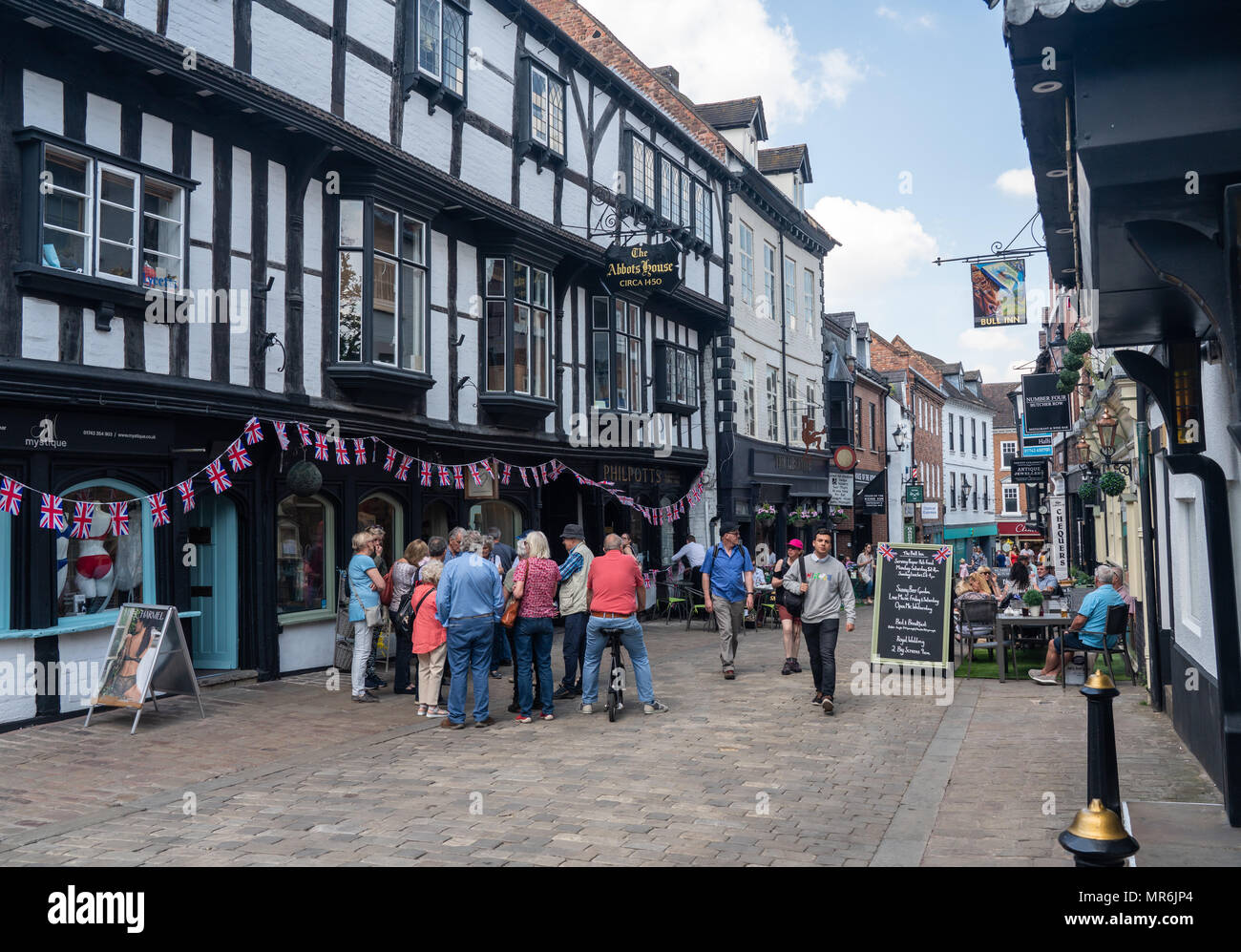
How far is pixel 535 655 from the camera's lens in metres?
10.3

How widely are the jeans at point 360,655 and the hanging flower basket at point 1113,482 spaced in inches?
387

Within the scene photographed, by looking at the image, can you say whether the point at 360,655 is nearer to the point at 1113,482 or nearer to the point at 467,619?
the point at 467,619

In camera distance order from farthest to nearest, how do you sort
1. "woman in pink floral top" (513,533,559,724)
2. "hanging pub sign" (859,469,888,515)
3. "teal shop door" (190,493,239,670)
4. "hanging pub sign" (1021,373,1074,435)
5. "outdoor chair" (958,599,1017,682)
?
"hanging pub sign" (859,469,888,515), "hanging pub sign" (1021,373,1074,435), "outdoor chair" (958,599,1017,682), "teal shop door" (190,493,239,670), "woman in pink floral top" (513,533,559,724)

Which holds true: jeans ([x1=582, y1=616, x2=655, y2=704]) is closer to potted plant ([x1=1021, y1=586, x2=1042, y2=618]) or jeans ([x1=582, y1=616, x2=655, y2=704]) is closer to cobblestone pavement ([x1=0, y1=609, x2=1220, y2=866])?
cobblestone pavement ([x1=0, y1=609, x2=1220, y2=866])

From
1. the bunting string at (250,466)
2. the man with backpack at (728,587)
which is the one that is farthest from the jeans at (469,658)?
the man with backpack at (728,587)

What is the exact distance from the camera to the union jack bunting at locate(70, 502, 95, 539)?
364 inches

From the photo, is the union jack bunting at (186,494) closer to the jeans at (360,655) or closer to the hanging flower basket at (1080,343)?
the jeans at (360,655)

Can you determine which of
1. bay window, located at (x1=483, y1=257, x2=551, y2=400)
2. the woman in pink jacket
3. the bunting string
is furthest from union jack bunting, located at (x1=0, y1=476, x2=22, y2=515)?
bay window, located at (x1=483, y1=257, x2=551, y2=400)

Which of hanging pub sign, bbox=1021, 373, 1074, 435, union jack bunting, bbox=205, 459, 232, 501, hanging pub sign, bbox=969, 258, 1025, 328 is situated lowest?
union jack bunting, bbox=205, 459, 232, 501

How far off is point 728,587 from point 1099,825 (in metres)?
9.14

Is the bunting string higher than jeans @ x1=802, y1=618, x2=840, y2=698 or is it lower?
higher

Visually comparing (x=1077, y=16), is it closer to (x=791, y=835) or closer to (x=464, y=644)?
(x=791, y=835)

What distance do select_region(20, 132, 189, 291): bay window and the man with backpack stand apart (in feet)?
23.4

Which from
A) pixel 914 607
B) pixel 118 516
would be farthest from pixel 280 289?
pixel 914 607
